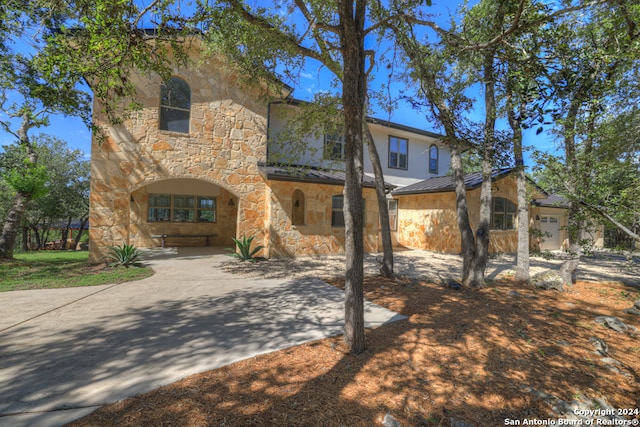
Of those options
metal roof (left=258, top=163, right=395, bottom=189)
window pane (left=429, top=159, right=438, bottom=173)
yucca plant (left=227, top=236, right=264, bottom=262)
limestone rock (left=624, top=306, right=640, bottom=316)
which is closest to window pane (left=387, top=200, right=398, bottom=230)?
window pane (left=429, top=159, right=438, bottom=173)

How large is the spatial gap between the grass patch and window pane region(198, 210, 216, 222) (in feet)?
19.2

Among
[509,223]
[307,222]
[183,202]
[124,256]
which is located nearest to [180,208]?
[183,202]

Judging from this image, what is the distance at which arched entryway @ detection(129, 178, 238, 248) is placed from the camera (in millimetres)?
12758

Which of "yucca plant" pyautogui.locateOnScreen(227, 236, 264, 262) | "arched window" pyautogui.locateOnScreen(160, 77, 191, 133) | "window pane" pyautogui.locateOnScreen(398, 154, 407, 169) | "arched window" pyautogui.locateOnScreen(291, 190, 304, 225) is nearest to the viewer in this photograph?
"arched window" pyautogui.locateOnScreen(160, 77, 191, 133)

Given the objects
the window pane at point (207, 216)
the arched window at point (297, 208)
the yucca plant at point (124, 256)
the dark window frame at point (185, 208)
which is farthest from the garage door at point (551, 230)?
the yucca plant at point (124, 256)

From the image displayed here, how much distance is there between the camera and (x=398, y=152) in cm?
1630

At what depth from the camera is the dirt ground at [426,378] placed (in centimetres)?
237

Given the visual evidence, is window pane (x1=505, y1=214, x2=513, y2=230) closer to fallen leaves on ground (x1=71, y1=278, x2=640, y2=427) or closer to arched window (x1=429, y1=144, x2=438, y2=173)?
arched window (x1=429, y1=144, x2=438, y2=173)

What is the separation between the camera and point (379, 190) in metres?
7.63

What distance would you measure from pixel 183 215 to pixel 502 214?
17313 millimetres

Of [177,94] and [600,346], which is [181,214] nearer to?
[177,94]

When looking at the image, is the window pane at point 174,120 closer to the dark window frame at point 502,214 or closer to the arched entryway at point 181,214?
the arched entryway at point 181,214

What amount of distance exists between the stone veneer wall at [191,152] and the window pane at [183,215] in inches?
186

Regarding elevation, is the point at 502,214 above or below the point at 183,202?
below
